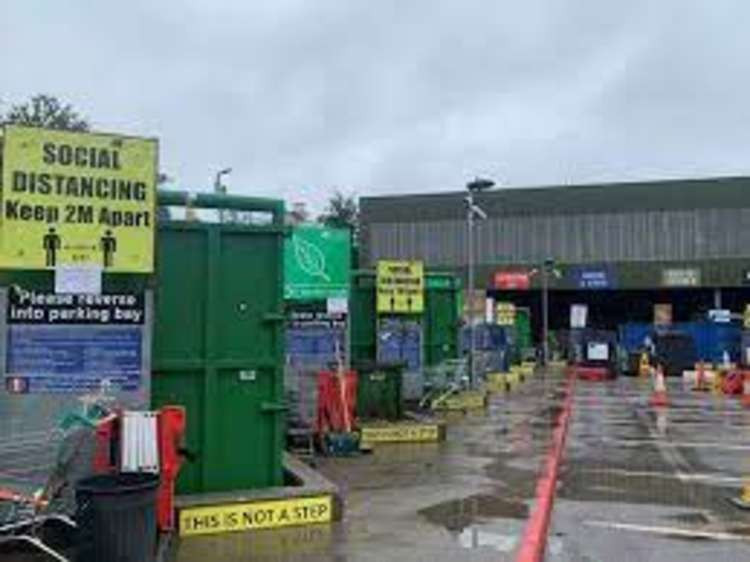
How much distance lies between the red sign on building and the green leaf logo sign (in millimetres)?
66944

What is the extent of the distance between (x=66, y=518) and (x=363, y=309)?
14221 mm

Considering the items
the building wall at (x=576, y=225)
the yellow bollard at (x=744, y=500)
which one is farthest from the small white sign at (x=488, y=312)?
the building wall at (x=576, y=225)

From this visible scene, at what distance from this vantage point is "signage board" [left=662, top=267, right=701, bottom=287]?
8157cm

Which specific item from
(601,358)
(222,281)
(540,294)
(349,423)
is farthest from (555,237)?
(222,281)

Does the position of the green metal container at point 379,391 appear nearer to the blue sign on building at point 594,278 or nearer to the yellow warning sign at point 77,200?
the yellow warning sign at point 77,200

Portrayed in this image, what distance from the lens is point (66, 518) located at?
347 inches

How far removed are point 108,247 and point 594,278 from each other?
247 ft

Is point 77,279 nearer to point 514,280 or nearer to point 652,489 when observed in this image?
point 652,489

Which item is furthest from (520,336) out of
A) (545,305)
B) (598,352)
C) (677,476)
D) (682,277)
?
(677,476)

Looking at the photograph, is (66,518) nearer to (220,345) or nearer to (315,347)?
(220,345)

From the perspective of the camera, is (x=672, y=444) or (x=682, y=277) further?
(x=682, y=277)

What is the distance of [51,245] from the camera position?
9.69 m

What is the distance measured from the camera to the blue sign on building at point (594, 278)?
83.5m

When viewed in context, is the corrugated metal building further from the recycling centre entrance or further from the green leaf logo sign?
the green leaf logo sign
